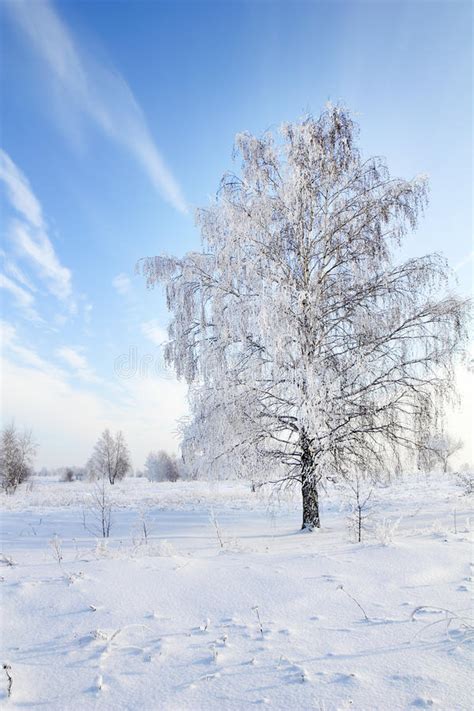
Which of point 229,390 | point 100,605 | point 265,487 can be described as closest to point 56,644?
point 100,605

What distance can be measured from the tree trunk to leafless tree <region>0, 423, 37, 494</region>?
77.7 ft

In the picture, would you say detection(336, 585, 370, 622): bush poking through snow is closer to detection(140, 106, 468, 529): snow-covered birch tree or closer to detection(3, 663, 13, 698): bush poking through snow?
detection(3, 663, 13, 698): bush poking through snow

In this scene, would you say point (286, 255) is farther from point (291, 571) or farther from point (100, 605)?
point (100, 605)

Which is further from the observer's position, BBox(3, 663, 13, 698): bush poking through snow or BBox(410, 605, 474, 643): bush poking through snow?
BBox(410, 605, 474, 643): bush poking through snow

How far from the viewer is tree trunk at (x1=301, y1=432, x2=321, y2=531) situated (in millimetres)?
8070

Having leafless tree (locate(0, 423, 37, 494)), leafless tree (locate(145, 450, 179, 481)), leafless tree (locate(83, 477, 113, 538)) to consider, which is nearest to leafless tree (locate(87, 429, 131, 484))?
leafless tree (locate(145, 450, 179, 481))

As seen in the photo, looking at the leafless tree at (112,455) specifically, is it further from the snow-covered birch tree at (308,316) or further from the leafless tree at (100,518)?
the snow-covered birch tree at (308,316)

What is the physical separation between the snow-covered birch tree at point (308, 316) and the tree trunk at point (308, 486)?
0.10ft

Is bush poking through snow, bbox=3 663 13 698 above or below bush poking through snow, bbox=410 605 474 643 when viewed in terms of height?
below

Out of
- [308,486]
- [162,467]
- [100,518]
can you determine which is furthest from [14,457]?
[162,467]

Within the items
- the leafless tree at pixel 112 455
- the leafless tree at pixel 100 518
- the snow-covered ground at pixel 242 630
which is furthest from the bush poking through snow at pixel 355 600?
the leafless tree at pixel 112 455

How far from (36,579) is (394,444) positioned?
684 cm

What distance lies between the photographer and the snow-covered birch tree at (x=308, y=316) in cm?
795

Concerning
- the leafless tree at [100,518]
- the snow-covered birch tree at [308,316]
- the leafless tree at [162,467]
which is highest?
the snow-covered birch tree at [308,316]
